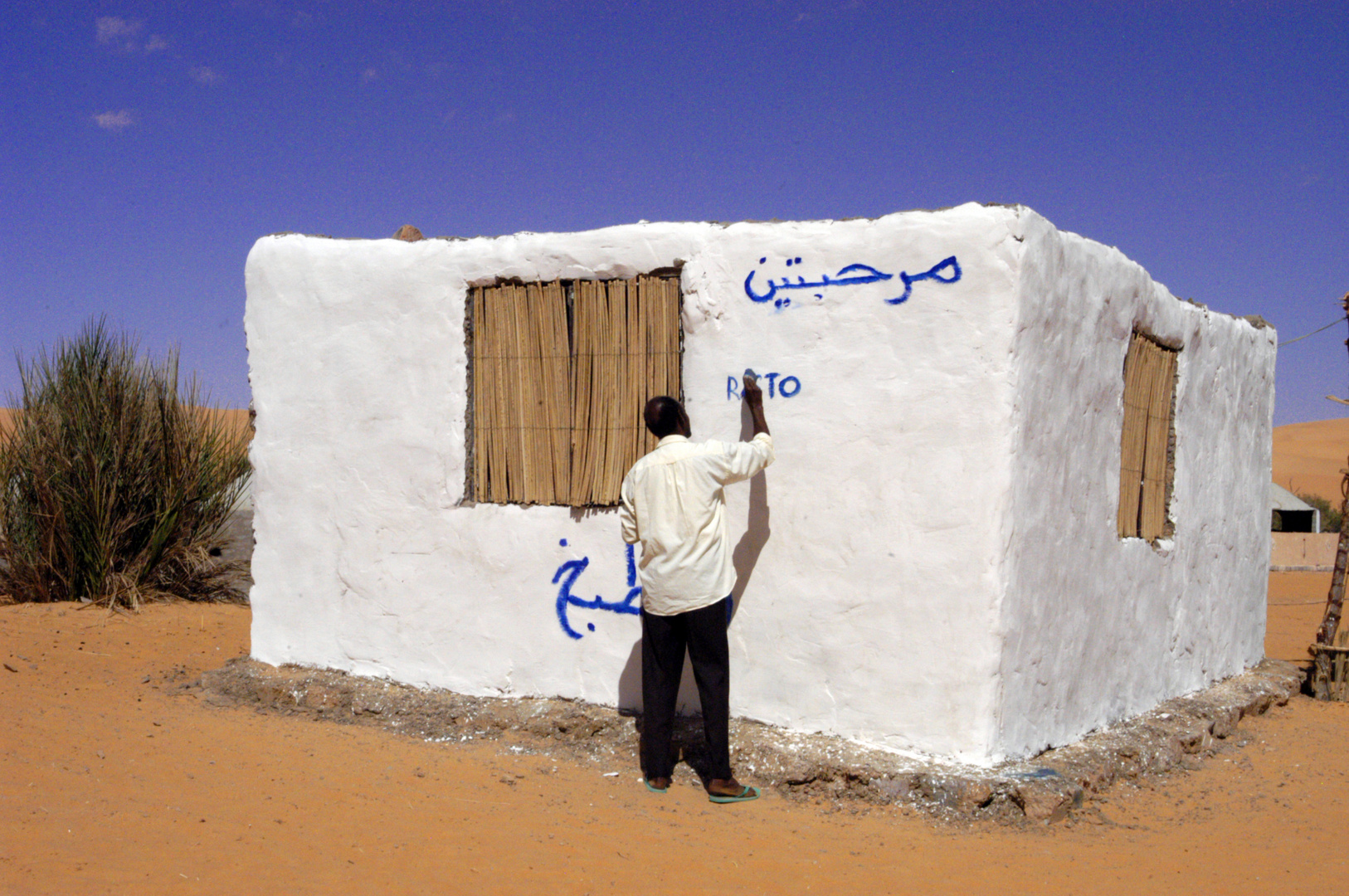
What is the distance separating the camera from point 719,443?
425cm

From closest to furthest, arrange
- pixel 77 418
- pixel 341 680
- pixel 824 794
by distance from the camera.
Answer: pixel 824 794, pixel 341 680, pixel 77 418

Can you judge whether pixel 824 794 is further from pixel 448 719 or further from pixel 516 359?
pixel 516 359

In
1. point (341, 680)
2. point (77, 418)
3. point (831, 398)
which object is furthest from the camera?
point (77, 418)

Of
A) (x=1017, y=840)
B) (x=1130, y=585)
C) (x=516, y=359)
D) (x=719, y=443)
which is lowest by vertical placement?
(x=1017, y=840)

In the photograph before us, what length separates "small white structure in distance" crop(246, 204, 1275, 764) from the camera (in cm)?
421

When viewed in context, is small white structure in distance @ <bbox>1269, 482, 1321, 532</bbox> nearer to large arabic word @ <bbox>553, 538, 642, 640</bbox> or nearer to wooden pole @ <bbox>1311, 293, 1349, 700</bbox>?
wooden pole @ <bbox>1311, 293, 1349, 700</bbox>

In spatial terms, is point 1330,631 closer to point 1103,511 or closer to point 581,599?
point 1103,511

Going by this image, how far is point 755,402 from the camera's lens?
448cm

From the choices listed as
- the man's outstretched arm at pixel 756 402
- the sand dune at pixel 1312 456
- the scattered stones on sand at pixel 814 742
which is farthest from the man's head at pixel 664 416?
the sand dune at pixel 1312 456

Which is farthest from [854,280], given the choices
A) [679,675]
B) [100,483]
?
[100,483]

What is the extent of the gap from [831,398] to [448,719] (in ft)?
8.05

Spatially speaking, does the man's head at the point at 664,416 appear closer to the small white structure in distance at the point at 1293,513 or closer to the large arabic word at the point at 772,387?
the large arabic word at the point at 772,387

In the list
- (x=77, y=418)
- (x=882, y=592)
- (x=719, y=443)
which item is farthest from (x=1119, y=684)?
(x=77, y=418)

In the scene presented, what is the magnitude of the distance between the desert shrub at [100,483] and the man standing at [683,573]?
595 cm
